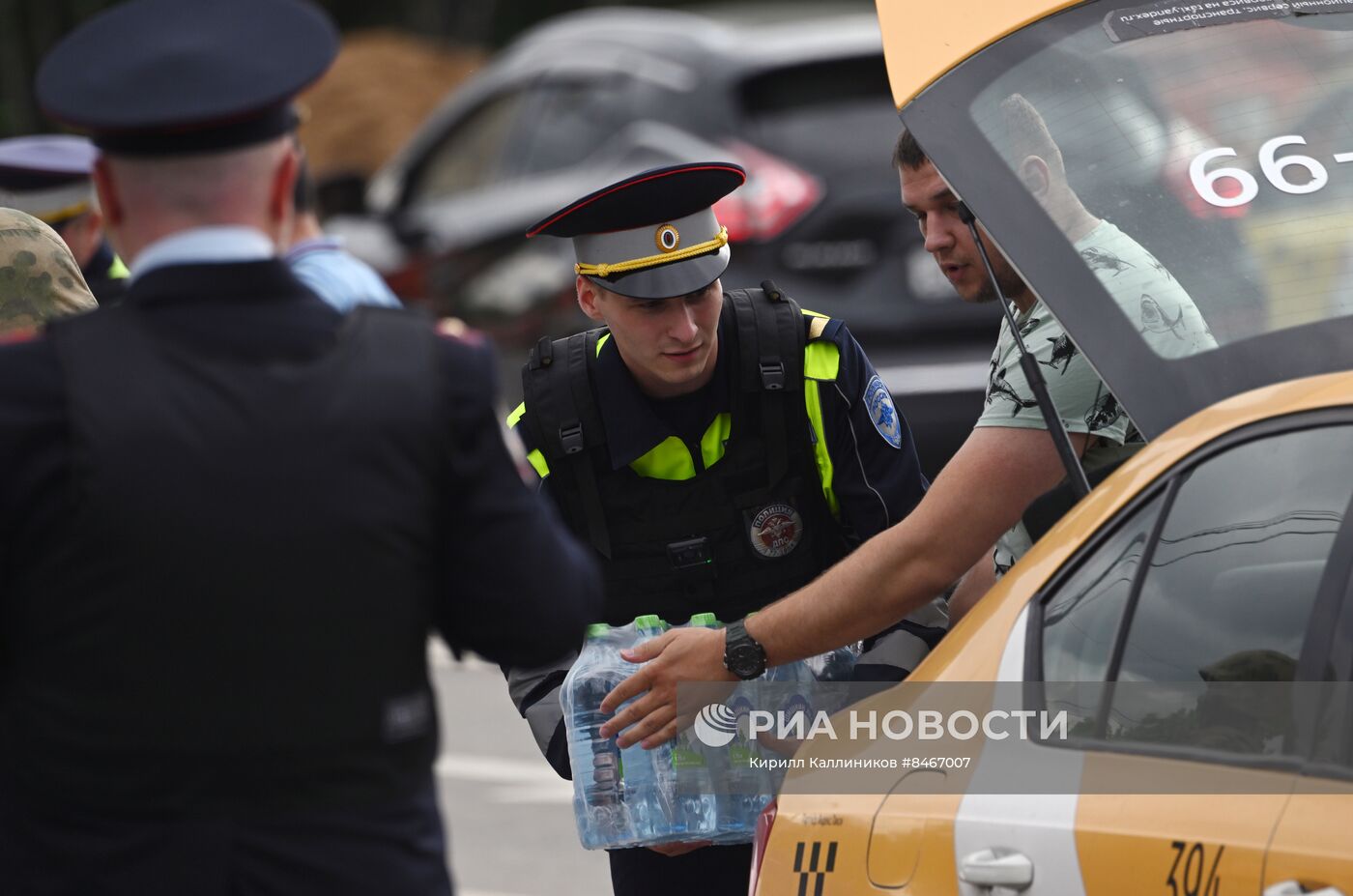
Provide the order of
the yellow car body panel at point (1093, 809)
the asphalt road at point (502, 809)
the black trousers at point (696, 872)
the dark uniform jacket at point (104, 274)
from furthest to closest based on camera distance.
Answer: the asphalt road at point (502, 809)
the dark uniform jacket at point (104, 274)
the black trousers at point (696, 872)
the yellow car body panel at point (1093, 809)

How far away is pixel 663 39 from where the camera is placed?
8602mm

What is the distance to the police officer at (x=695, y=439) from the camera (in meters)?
3.56

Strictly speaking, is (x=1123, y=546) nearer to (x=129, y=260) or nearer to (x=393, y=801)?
(x=393, y=801)

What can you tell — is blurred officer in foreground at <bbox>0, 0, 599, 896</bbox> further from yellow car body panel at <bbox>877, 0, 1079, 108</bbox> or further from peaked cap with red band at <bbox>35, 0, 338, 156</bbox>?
yellow car body panel at <bbox>877, 0, 1079, 108</bbox>

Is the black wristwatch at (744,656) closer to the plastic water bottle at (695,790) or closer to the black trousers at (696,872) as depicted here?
the plastic water bottle at (695,790)

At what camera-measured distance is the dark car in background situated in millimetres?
7543

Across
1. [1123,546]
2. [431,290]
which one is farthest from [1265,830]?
[431,290]

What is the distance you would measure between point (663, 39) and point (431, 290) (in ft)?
5.79

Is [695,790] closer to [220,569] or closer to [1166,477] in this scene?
[1166,477]

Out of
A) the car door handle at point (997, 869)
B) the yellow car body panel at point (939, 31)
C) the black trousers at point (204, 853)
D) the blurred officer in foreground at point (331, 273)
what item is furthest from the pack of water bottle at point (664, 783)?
the black trousers at point (204, 853)

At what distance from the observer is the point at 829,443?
3574mm

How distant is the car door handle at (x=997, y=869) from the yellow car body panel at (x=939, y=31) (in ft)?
3.68

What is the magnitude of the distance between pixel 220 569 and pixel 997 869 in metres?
1.10

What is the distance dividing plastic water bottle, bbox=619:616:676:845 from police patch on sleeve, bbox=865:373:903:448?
1.92 feet
